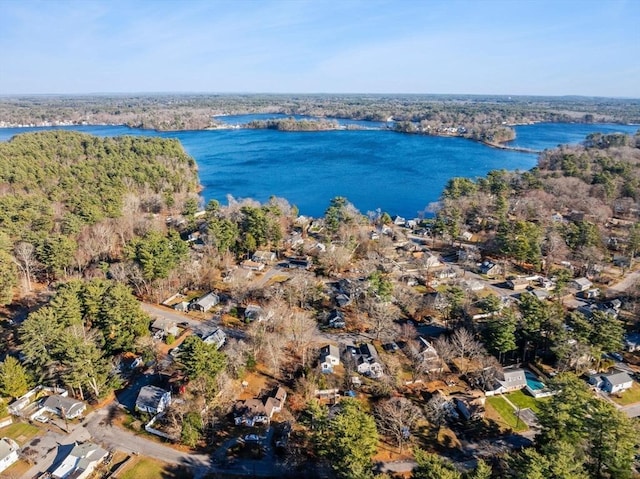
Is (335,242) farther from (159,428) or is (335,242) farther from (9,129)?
(9,129)

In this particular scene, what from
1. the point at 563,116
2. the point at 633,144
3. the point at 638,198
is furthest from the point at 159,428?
the point at 563,116

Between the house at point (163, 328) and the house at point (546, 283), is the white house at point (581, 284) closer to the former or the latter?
the house at point (546, 283)

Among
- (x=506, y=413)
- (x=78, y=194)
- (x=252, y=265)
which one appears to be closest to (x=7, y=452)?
(x=252, y=265)

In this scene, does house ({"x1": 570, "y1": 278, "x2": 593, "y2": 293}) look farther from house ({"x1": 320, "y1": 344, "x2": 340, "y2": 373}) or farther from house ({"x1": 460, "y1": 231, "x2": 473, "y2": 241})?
house ({"x1": 320, "y1": 344, "x2": 340, "y2": 373})

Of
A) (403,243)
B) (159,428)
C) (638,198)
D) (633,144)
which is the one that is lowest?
(159,428)

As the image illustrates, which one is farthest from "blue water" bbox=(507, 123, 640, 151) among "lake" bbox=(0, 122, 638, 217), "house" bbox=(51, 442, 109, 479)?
"house" bbox=(51, 442, 109, 479)

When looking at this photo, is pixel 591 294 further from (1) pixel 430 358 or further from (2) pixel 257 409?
(2) pixel 257 409
